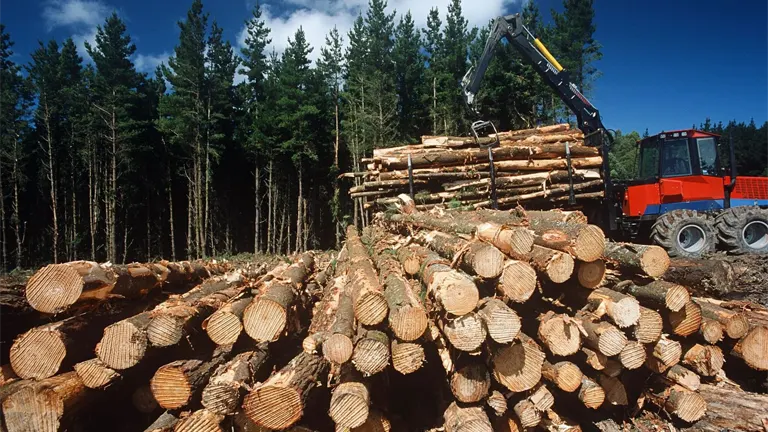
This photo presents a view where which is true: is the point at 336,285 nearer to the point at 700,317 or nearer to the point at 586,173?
the point at 700,317

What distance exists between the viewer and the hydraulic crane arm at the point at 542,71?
1086 centimetres

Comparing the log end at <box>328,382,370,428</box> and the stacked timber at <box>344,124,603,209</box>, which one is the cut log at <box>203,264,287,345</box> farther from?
the stacked timber at <box>344,124,603,209</box>

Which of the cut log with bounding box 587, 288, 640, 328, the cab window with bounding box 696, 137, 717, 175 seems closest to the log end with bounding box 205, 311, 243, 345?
the cut log with bounding box 587, 288, 640, 328

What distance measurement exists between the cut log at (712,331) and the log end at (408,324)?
316cm

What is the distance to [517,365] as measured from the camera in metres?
3.41

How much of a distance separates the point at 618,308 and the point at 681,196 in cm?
748

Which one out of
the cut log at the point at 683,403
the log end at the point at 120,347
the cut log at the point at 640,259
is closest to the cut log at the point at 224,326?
the log end at the point at 120,347

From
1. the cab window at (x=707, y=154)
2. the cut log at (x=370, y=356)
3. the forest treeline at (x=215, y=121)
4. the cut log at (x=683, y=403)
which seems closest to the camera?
the cut log at (x=370, y=356)

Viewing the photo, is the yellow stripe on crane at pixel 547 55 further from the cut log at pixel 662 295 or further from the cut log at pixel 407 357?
the cut log at pixel 407 357

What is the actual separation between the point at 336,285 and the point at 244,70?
87.8ft

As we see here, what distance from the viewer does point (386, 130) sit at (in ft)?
81.1

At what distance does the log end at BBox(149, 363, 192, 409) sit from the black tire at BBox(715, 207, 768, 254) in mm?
10436

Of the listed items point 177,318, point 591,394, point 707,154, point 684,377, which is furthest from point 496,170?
point 177,318

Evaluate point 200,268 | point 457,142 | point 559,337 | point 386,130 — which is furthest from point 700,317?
point 386,130
